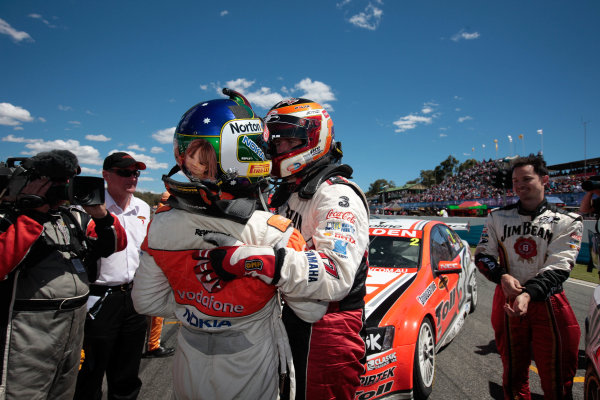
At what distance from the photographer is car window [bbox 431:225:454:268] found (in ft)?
12.4

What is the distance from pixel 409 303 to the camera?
2928 millimetres

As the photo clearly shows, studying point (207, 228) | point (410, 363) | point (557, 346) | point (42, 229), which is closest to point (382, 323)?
point (410, 363)

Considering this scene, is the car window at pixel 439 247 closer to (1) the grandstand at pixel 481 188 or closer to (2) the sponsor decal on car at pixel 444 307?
(2) the sponsor decal on car at pixel 444 307

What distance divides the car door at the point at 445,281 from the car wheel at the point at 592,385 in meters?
1.65

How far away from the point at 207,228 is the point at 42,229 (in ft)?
3.88

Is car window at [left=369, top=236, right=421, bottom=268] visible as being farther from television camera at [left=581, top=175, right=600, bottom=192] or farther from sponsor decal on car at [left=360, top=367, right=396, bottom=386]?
television camera at [left=581, top=175, right=600, bottom=192]

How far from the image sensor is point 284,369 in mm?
1302

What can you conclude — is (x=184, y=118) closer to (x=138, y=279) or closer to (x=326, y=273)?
(x=138, y=279)

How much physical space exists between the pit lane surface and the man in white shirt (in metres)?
0.56

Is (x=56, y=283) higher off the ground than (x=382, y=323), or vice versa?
(x=56, y=283)

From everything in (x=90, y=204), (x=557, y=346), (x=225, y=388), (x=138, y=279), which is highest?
(x=90, y=204)

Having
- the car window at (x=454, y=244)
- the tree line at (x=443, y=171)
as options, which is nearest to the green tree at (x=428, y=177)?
the tree line at (x=443, y=171)

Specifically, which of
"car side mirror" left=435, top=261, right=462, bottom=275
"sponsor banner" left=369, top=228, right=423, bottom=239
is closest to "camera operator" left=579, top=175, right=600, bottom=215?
"car side mirror" left=435, top=261, right=462, bottom=275

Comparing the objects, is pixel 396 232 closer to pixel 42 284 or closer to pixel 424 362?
pixel 424 362
